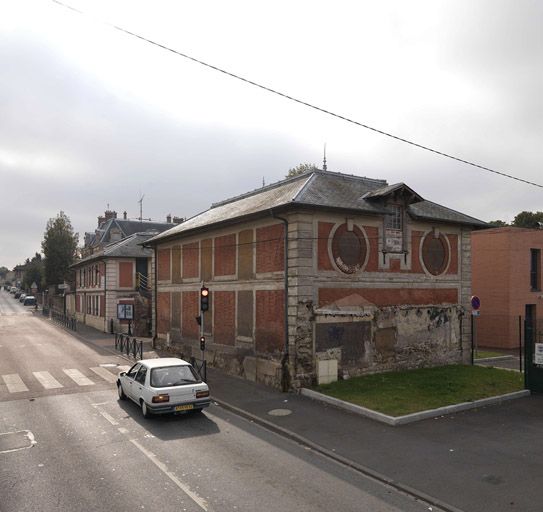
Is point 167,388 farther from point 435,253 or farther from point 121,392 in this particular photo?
point 435,253

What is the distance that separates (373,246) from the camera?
18.6 metres

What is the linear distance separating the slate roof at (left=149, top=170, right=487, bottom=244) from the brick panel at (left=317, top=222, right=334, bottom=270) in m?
0.82

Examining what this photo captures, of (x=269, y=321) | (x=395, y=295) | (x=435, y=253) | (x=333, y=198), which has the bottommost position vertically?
(x=269, y=321)

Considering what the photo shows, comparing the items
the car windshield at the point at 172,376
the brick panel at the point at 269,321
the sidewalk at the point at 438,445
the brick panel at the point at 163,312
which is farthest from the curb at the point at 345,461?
the brick panel at the point at 163,312

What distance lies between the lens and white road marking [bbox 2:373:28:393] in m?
17.1

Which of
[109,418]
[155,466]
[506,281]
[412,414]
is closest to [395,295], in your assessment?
[412,414]

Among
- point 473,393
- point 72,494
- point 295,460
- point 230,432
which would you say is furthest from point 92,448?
point 473,393

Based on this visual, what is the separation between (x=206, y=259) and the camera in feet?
74.0

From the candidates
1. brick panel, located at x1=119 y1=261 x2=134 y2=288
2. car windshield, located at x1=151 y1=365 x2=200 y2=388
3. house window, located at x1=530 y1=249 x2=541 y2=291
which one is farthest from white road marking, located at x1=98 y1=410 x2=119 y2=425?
house window, located at x1=530 y1=249 x2=541 y2=291

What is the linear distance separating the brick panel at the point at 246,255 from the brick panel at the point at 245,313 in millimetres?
728

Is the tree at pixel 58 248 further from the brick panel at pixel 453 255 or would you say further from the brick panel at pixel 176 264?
the brick panel at pixel 453 255

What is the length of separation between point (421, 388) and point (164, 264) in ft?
53.8

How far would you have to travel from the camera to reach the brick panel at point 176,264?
25.5 m

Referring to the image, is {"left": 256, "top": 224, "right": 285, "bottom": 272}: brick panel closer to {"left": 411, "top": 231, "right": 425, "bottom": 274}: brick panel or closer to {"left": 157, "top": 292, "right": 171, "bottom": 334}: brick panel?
{"left": 411, "top": 231, "right": 425, "bottom": 274}: brick panel
